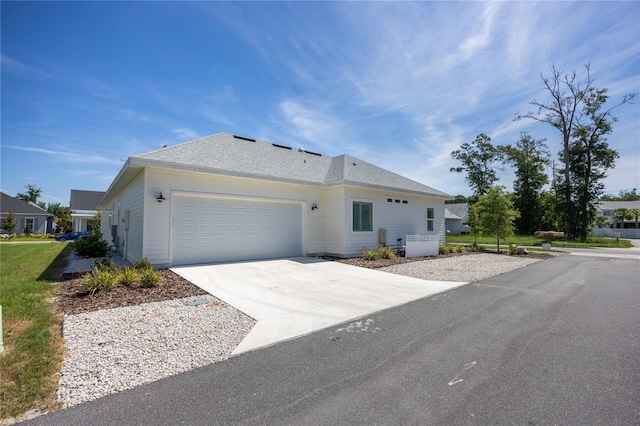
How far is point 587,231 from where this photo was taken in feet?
93.9

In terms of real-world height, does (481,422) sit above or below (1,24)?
below

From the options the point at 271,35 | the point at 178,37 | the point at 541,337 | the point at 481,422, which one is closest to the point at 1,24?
the point at 178,37

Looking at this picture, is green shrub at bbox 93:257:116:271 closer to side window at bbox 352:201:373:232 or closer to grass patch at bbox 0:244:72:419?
grass patch at bbox 0:244:72:419

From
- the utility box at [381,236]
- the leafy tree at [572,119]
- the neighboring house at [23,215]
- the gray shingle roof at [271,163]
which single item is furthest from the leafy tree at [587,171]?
the neighboring house at [23,215]

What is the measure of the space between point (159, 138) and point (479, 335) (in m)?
17.6

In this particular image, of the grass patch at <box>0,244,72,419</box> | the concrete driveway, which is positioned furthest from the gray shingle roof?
the grass patch at <box>0,244,72,419</box>

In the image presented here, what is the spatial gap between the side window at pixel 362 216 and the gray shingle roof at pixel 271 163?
969mm

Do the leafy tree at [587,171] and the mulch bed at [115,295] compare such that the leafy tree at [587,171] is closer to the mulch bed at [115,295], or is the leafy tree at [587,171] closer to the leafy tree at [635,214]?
the leafy tree at [635,214]

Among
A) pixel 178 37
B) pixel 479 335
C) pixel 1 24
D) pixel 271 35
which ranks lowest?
pixel 479 335

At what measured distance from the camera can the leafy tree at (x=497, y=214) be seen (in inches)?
653

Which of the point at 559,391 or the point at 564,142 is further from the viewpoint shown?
the point at 564,142

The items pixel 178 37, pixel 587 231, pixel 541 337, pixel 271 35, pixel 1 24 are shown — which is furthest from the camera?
pixel 587 231

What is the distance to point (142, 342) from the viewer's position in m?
3.72

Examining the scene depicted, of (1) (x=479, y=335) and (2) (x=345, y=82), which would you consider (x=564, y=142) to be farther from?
(1) (x=479, y=335)
